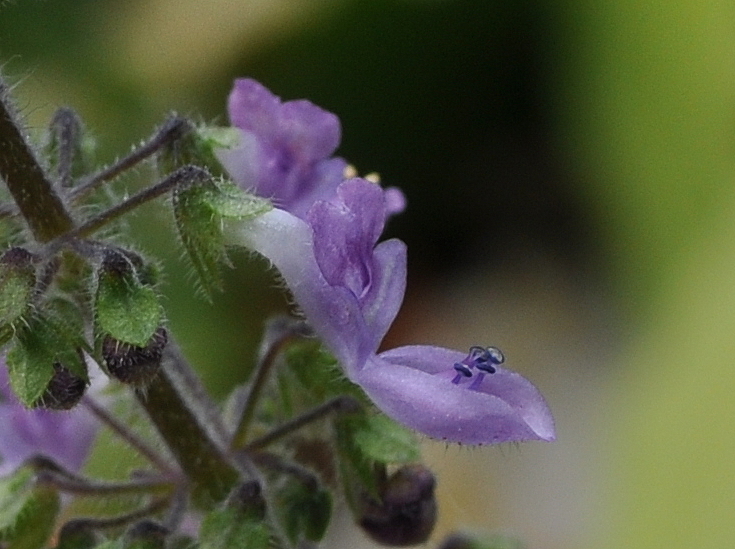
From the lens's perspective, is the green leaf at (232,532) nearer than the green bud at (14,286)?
No

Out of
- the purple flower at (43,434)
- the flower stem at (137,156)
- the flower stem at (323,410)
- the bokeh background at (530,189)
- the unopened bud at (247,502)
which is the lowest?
the bokeh background at (530,189)

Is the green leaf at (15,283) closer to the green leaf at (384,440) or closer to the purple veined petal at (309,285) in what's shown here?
the purple veined petal at (309,285)

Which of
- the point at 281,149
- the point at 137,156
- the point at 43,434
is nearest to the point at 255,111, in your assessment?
the point at 281,149

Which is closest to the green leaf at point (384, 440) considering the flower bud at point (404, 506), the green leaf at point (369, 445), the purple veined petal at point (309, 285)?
the green leaf at point (369, 445)

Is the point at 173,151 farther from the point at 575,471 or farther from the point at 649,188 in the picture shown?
the point at 575,471

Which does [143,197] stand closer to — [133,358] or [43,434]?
[133,358]

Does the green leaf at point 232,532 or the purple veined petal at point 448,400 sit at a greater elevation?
the purple veined petal at point 448,400

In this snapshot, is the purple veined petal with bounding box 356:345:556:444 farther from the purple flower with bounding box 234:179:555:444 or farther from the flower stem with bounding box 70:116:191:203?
the flower stem with bounding box 70:116:191:203

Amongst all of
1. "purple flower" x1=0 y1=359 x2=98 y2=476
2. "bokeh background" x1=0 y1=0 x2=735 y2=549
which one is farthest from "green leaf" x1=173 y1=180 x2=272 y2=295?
"bokeh background" x1=0 y1=0 x2=735 y2=549
